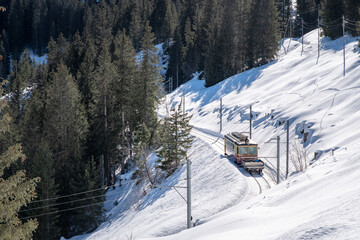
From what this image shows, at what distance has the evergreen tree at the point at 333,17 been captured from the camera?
173ft

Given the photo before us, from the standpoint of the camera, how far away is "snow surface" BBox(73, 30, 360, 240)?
36.0 feet

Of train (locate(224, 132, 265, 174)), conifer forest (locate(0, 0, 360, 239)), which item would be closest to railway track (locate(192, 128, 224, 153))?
conifer forest (locate(0, 0, 360, 239))

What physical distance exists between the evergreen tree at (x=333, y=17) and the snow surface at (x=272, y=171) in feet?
6.31

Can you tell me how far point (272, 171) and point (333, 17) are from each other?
36.4 metres

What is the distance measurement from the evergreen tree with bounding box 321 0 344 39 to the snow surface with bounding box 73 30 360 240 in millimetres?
1923

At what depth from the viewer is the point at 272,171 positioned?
2891 cm

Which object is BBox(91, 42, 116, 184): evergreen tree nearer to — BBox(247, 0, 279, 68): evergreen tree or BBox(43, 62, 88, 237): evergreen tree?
BBox(43, 62, 88, 237): evergreen tree

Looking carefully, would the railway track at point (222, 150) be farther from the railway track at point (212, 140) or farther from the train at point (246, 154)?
the train at point (246, 154)

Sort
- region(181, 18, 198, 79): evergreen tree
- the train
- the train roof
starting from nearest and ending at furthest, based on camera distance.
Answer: the train
the train roof
region(181, 18, 198, 79): evergreen tree

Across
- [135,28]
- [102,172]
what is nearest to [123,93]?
[102,172]

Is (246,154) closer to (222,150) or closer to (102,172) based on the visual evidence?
(222,150)

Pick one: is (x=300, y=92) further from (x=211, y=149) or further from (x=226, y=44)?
(x=226, y=44)

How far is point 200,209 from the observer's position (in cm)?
2242

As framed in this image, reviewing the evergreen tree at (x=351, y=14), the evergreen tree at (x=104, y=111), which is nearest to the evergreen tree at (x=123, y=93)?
the evergreen tree at (x=104, y=111)
